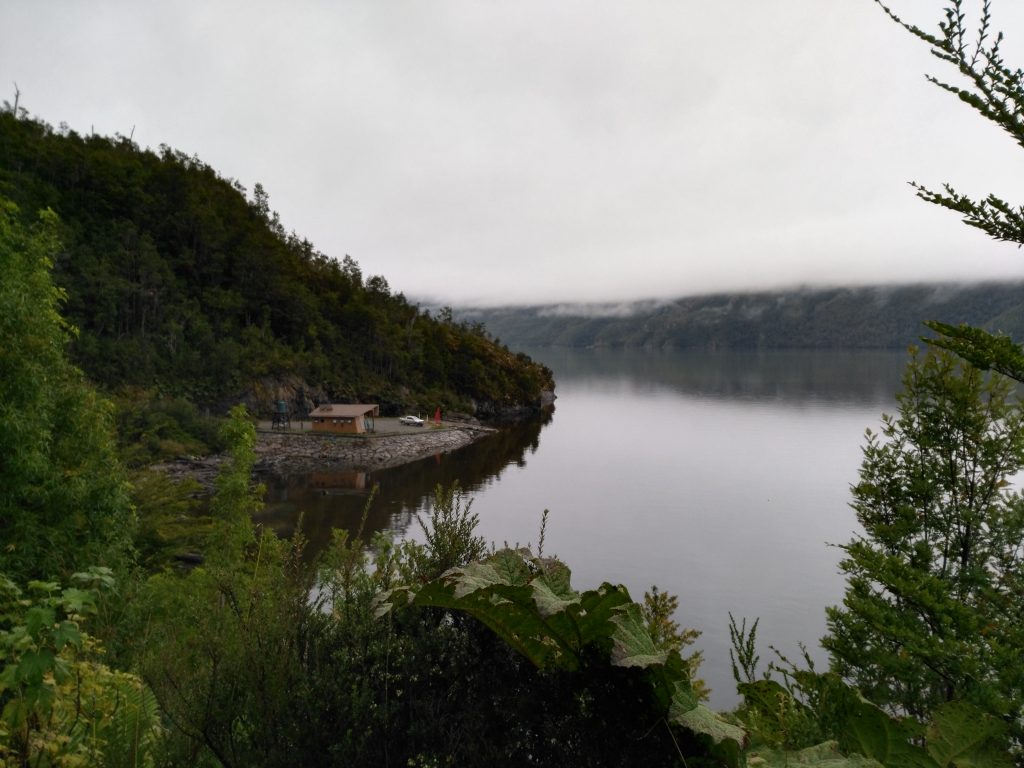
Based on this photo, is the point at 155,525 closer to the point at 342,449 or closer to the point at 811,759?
the point at 811,759

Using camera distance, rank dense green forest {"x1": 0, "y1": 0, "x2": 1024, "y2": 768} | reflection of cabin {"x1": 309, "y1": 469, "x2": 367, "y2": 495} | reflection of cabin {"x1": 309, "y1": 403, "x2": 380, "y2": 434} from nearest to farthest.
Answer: dense green forest {"x1": 0, "y1": 0, "x2": 1024, "y2": 768}
reflection of cabin {"x1": 309, "y1": 469, "x2": 367, "y2": 495}
reflection of cabin {"x1": 309, "y1": 403, "x2": 380, "y2": 434}

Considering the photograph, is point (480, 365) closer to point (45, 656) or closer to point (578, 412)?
point (578, 412)

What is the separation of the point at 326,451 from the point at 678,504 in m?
27.4

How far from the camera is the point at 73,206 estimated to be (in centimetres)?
6125

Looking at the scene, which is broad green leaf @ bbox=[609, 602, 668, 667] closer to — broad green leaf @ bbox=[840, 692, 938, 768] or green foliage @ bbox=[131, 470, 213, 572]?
broad green leaf @ bbox=[840, 692, 938, 768]

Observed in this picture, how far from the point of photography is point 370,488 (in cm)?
3844

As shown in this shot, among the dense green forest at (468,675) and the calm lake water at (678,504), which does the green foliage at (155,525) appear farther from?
the dense green forest at (468,675)

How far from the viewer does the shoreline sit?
40156 millimetres

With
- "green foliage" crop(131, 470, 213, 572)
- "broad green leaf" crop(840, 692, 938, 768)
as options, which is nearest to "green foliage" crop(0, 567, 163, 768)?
"broad green leaf" crop(840, 692, 938, 768)

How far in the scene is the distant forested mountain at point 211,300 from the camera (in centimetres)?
5434

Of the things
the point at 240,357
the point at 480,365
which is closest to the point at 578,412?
the point at 480,365

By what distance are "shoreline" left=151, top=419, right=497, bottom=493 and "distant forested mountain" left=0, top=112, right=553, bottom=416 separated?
1214cm

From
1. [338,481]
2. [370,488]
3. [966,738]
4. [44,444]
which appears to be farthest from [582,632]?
[338,481]

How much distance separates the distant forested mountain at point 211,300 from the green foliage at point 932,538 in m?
55.4
